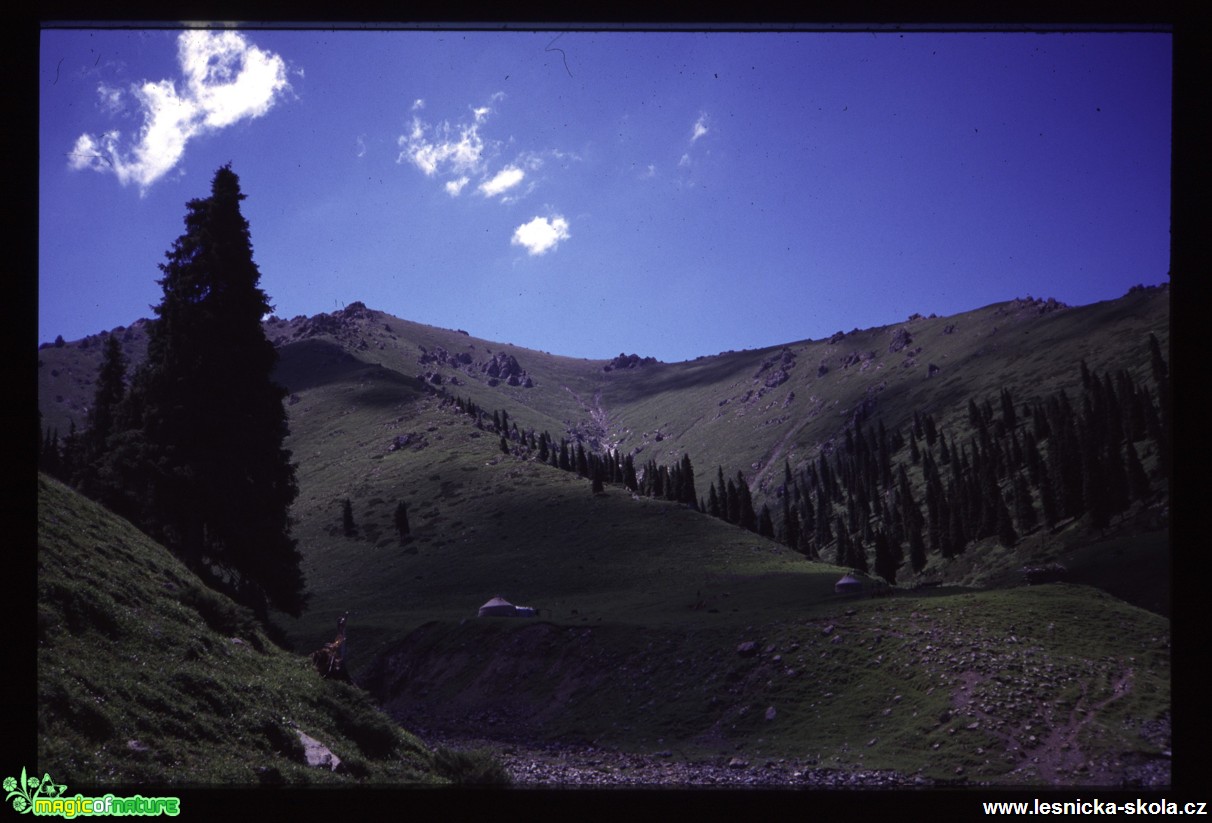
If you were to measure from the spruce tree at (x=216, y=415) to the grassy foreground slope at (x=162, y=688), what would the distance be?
35.0 feet

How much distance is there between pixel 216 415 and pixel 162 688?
23.5 metres

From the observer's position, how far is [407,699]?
53.7m

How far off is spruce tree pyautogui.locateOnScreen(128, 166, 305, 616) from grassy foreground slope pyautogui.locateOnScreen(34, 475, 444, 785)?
10669 mm

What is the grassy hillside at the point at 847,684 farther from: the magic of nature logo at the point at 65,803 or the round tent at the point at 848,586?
the magic of nature logo at the point at 65,803

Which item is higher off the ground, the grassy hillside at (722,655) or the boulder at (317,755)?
the boulder at (317,755)

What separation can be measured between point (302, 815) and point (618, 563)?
85866 millimetres

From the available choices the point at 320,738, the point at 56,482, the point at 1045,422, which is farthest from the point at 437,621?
the point at 1045,422

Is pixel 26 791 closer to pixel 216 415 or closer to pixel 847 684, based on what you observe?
pixel 216 415

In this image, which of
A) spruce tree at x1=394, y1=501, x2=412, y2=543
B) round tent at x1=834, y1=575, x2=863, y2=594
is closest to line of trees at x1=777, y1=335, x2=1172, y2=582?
round tent at x1=834, y1=575, x2=863, y2=594

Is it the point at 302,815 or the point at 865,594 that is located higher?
the point at 302,815

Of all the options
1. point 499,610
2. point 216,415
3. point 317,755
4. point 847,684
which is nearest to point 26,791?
point 317,755

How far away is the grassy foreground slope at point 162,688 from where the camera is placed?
9.88 m

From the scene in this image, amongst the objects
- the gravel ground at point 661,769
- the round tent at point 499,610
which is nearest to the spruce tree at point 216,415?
the gravel ground at point 661,769

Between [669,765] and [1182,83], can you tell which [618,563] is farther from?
[1182,83]
